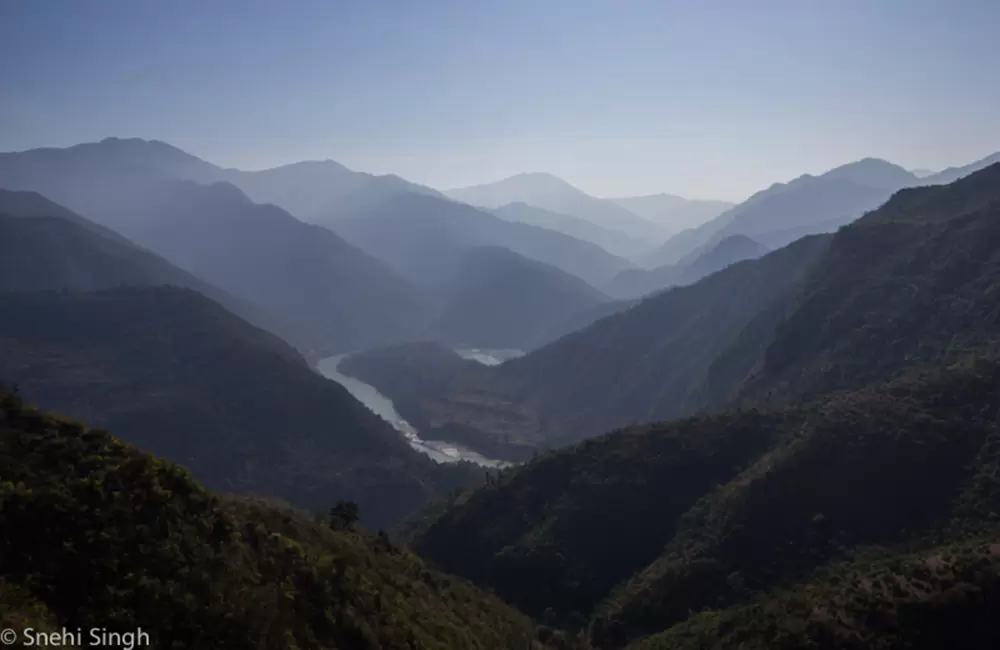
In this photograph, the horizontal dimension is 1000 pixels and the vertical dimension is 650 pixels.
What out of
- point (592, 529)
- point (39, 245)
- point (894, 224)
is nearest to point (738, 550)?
point (592, 529)

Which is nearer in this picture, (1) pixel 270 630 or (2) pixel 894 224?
(1) pixel 270 630

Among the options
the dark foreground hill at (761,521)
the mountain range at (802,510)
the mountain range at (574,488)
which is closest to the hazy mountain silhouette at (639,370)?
the mountain range at (574,488)

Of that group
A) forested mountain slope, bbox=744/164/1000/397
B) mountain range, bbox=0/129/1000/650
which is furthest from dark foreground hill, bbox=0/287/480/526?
forested mountain slope, bbox=744/164/1000/397

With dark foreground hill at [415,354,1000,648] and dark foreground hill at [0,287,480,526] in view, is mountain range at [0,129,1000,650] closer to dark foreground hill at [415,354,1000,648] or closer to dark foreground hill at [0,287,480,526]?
dark foreground hill at [415,354,1000,648]

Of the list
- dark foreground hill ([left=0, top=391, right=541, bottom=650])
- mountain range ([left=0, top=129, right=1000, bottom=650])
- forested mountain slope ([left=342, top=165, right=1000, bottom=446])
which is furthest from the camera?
forested mountain slope ([left=342, top=165, right=1000, bottom=446])

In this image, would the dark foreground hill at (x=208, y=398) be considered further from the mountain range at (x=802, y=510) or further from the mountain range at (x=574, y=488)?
the mountain range at (x=802, y=510)

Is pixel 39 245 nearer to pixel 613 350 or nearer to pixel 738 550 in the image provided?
pixel 613 350
